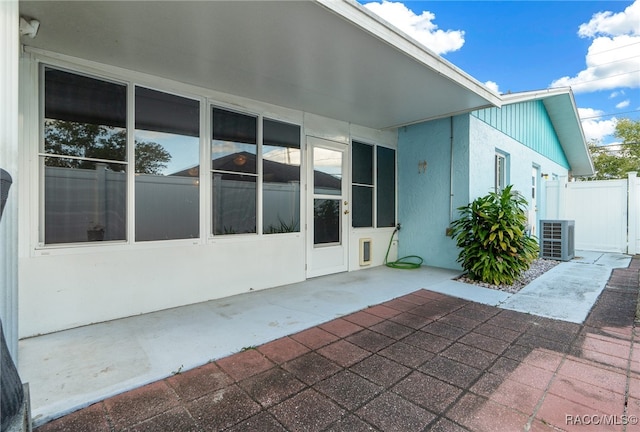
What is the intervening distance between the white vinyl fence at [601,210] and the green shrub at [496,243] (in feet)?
17.6

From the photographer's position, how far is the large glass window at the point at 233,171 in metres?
3.87

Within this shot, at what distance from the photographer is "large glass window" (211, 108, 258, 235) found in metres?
3.87

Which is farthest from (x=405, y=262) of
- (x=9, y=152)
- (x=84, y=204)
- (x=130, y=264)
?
(x=9, y=152)

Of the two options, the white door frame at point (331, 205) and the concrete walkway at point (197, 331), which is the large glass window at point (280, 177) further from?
the concrete walkway at point (197, 331)

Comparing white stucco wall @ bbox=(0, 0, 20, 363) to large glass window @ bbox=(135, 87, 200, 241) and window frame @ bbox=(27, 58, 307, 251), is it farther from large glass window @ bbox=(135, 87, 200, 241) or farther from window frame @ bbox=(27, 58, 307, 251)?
large glass window @ bbox=(135, 87, 200, 241)

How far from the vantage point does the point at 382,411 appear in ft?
5.76

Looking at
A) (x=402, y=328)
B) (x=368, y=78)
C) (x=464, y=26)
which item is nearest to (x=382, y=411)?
(x=402, y=328)

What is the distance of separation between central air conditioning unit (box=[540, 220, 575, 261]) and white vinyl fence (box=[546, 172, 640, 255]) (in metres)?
2.19

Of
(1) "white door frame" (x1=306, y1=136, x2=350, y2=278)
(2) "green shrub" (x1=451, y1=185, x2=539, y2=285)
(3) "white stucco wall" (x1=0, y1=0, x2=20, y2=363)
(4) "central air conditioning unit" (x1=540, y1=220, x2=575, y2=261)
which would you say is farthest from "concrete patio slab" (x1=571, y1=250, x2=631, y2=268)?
(3) "white stucco wall" (x1=0, y1=0, x2=20, y2=363)

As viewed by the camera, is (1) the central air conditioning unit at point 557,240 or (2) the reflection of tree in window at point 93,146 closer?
(2) the reflection of tree in window at point 93,146

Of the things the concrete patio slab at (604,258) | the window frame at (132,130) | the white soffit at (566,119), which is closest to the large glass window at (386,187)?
the window frame at (132,130)

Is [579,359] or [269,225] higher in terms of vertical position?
[269,225]

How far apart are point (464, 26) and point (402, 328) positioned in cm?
893

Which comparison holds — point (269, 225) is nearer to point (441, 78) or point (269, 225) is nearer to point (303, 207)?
point (303, 207)
